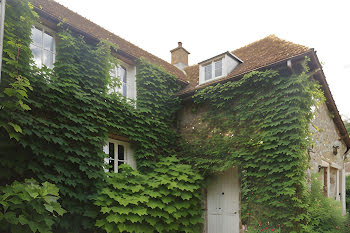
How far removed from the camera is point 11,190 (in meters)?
4.74

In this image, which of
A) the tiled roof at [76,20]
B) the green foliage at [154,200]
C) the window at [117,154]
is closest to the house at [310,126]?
the green foliage at [154,200]

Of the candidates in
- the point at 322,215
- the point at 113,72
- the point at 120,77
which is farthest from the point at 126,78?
the point at 322,215

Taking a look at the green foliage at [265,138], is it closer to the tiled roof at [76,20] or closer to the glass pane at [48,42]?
the tiled roof at [76,20]

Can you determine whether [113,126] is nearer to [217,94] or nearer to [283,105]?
[217,94]

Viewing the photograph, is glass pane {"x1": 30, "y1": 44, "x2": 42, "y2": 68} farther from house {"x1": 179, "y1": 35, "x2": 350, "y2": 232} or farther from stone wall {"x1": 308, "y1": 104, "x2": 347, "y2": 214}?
stone wall {"x1": 308, "y1": 104, "x2": 347, "y2": 214}

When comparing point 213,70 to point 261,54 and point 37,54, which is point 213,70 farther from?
point 37,54

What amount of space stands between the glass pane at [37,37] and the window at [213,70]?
5.48 meters

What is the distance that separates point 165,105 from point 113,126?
8.07 ft

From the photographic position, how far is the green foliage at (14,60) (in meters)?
4.97

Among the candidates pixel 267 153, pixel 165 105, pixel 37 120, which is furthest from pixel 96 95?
pixel 267 153

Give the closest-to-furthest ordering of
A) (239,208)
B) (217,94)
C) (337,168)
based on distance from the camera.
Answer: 1. (239,208)
2. (217,94)
3. (337,168)

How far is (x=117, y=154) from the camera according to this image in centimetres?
844

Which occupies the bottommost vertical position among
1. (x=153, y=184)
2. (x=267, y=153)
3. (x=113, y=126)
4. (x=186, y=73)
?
(x=153, y=184)

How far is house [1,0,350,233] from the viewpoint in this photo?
24.1ft
